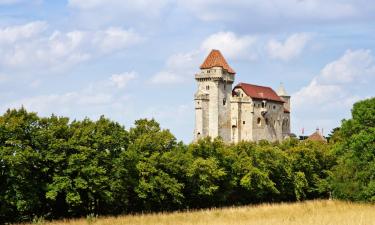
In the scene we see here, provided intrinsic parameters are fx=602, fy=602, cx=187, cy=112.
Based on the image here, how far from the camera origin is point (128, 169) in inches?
1703

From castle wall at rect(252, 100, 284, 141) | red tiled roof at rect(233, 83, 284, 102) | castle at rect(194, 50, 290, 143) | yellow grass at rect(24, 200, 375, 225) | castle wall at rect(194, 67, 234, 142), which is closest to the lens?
yellow grass at rect(24, 200, 375, 225)

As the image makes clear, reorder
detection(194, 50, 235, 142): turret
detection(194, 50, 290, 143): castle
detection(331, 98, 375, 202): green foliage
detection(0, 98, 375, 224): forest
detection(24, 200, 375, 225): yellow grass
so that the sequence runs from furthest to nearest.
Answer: detection(194, 50, 290, 143): castle → detection(194, 50, 235, 142): turret → detection(331, 98, 375, 202): green foliage → detection(0, 98, 375, 224): forest → detection(24, 200, 375, 225): yellow grass

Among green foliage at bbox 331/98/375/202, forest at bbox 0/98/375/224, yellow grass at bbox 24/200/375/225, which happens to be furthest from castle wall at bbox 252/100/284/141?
yellow grass at bbox 24/200/375/225

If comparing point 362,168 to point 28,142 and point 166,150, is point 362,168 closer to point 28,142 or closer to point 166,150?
point 166,150

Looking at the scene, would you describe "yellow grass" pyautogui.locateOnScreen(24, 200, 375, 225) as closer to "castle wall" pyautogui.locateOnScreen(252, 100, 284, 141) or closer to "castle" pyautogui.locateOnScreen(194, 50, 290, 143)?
"castle" pyautogui.locateOnScreen(194, 50, 290, 143)

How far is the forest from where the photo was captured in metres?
36.1

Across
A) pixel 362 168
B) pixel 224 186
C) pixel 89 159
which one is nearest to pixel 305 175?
pixel 224 186

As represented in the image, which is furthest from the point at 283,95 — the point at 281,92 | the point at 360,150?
the point at 360,150

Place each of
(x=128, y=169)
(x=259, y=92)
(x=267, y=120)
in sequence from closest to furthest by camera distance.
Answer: (x=128, y=169) → (x=267, y=120) → (x=259, y=92)

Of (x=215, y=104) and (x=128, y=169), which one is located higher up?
(x=215, y=104)

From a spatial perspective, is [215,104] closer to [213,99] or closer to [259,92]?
[213,99]

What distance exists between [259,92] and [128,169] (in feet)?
296

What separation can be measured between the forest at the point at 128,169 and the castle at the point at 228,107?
60.4 meters

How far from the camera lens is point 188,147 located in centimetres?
5422
